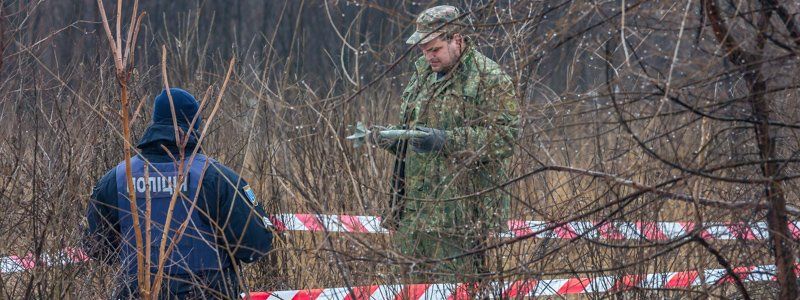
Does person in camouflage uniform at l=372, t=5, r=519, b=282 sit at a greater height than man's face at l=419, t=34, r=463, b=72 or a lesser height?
lesser

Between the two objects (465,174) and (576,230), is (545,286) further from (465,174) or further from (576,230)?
(465,174)

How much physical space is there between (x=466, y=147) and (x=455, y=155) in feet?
0.85

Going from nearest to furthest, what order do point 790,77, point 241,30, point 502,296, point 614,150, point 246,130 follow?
point 790,77 → point 614,150 → point 502,296 → point 246,130 → point 241,30

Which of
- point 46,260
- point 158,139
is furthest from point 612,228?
point 46,260

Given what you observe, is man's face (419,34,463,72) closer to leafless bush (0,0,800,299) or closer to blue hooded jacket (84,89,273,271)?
leafless bush (0,0,800,299)

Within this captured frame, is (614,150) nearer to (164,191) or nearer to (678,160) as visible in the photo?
(678,160)

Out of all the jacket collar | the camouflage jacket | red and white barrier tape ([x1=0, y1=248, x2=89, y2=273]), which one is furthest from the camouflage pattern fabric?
red and white barrier tape ([x1=0, y1=248, x2=89, y2=273])

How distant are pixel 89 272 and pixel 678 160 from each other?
242cm

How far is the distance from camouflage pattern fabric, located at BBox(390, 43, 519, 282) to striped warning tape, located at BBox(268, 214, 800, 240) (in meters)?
0.12

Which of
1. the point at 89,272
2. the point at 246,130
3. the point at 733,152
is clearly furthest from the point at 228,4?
the point at 733,152

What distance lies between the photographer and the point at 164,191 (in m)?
4.62

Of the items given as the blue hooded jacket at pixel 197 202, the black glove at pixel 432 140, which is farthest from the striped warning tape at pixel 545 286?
the black glove at pixel 432 140

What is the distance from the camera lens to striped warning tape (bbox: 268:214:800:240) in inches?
151

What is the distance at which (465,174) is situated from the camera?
425 centimetres
